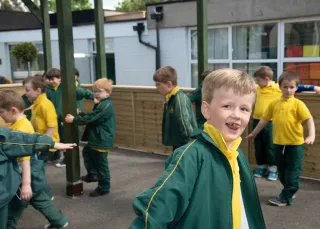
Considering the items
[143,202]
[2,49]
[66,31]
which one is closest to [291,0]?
[66,31]

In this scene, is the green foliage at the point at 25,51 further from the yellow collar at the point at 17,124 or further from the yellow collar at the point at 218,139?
the yellow collar at the point at 218,139

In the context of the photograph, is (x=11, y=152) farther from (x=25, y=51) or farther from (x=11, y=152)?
(x=25, y=51)

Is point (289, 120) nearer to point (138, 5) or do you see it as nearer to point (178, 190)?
point (178, 190)

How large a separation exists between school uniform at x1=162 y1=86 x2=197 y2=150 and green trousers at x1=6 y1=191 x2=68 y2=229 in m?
1.58

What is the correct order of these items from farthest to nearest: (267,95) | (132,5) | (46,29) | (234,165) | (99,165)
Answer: (132,5), (46,29), (267,95), (99,165), (234,165)

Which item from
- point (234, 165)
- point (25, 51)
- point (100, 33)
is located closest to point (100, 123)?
point (234, 165)

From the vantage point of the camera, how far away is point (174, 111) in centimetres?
510

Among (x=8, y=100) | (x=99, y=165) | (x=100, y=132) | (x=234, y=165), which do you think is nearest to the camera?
(x=234, y=165)

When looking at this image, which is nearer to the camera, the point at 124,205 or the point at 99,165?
the point at 124,205

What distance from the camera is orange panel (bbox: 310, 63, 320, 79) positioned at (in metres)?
12.1

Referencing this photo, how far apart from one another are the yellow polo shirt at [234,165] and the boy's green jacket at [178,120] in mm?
2719

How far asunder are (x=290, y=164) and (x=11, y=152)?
316 centimetres

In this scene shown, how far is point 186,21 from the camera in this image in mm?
14859

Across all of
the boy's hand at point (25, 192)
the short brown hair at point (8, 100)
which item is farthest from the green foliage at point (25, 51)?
the boy's hand at point (25, 192)
